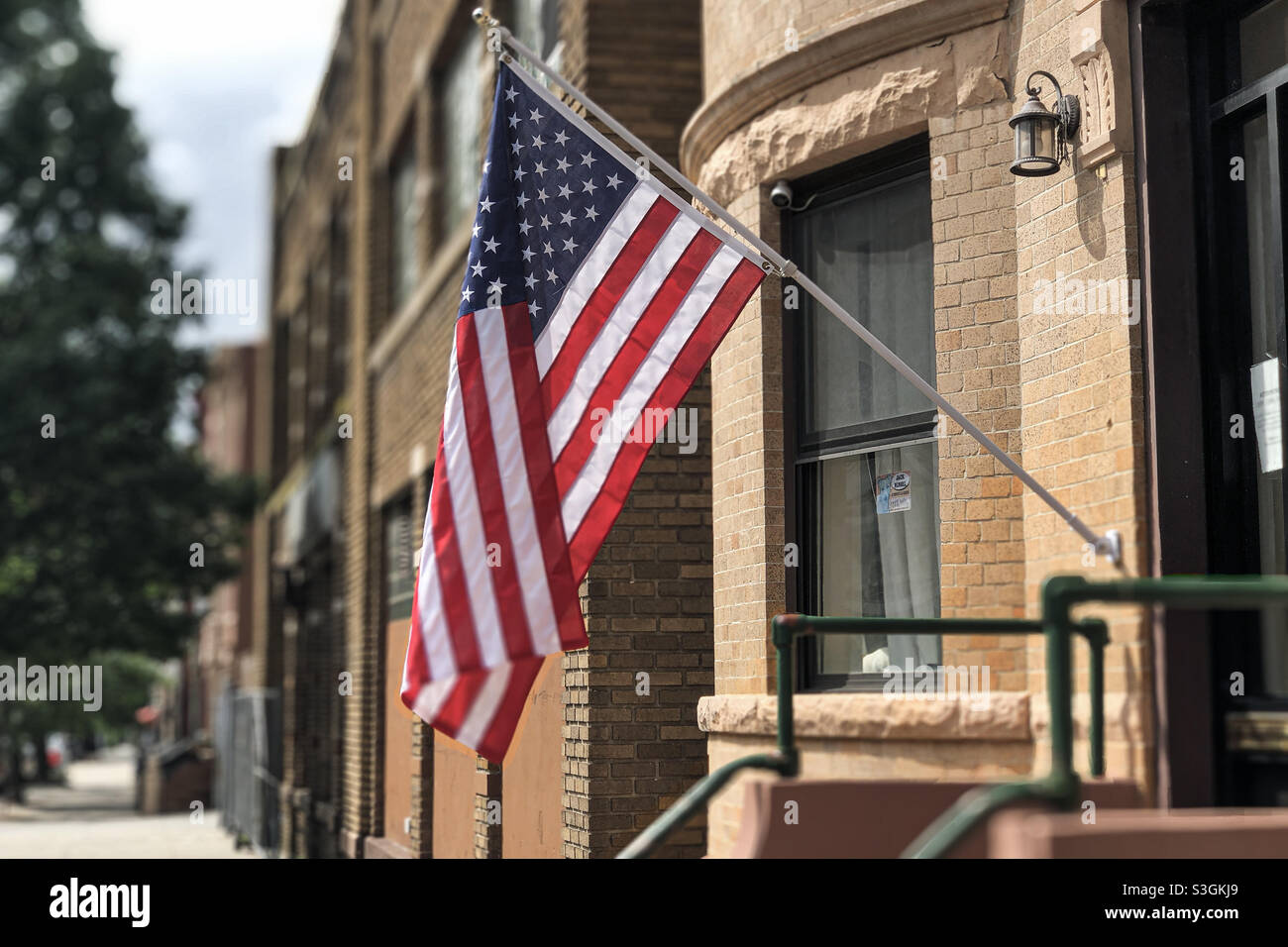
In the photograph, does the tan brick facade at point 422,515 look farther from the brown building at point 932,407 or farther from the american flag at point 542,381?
the american flag at point 542,381

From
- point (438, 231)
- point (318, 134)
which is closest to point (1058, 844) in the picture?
point (438, 231)

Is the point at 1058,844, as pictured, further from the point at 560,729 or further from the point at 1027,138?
the point at 560,729

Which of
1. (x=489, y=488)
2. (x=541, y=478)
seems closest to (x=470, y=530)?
(x=489, y=488)

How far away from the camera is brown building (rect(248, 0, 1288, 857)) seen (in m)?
5.57

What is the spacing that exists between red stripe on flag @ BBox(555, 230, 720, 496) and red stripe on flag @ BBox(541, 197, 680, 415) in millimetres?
128

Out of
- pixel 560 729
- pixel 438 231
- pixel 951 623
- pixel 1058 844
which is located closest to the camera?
pixel 1058 844

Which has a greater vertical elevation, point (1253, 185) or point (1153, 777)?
point (1253, 185)

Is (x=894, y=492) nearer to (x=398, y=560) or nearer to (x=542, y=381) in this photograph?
(x=542, y=381)

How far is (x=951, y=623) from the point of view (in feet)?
17.4

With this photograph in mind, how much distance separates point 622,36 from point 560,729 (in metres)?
4.04

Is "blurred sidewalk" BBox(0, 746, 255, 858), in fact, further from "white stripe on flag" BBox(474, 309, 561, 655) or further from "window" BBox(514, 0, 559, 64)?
"white stripe on flag" BBox(474, 309, 561, 655)

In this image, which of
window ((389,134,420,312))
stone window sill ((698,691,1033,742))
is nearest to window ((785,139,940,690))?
stone window sill ((698,691,1033,742))

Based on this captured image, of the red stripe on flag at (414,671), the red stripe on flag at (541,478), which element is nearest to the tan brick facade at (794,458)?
the red stripe on flag at (541,478)
